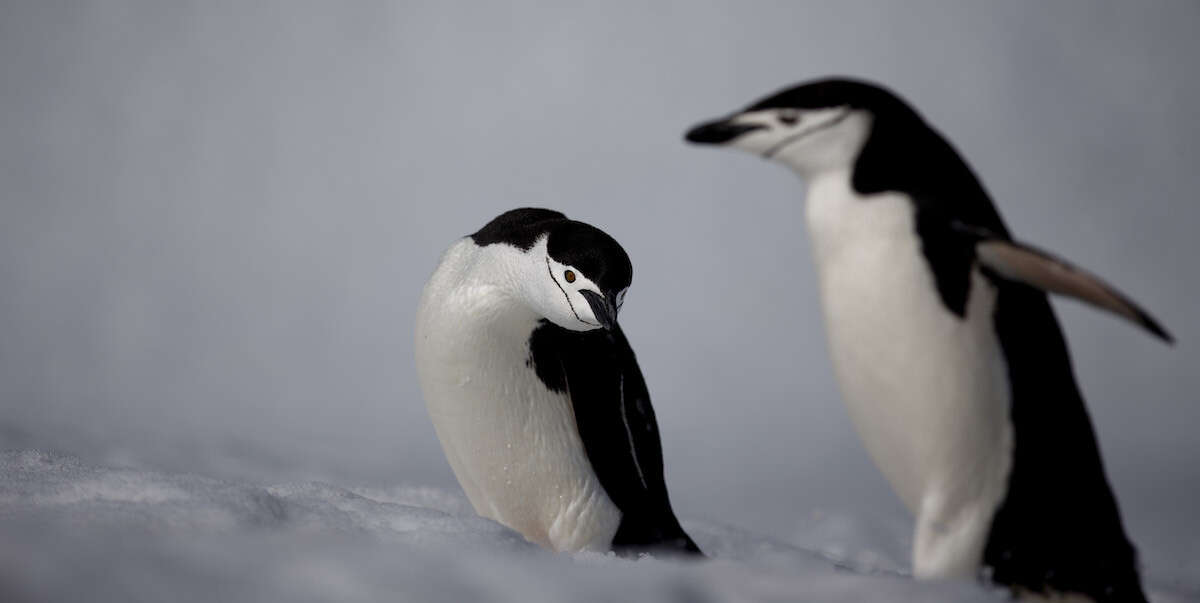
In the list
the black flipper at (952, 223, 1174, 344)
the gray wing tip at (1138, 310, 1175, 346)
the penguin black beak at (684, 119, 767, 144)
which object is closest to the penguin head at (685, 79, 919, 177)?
the penguin black beak at (684, 119, 767, 144)

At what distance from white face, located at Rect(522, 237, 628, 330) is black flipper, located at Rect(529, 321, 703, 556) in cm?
9

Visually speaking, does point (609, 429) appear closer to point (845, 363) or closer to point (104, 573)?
point (845, 363)

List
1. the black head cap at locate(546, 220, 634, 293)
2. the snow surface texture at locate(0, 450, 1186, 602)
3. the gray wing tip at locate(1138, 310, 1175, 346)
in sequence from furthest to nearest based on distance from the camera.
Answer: the black head cap at locate(546, 220, 634, 293), the gray wing tip at locate(1138, 310, 1175, 346), the snow surface texture at locate(0, 450, 1186, 602)

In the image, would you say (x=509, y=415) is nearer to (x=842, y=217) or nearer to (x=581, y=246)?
(x=581, y=246)

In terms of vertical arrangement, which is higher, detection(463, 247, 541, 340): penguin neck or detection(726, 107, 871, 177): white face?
detection(726, 107, 871, 177): white face

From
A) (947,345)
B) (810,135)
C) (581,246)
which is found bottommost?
(947,345)

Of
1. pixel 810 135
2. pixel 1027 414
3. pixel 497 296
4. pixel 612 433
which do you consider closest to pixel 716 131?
pixel 810 135

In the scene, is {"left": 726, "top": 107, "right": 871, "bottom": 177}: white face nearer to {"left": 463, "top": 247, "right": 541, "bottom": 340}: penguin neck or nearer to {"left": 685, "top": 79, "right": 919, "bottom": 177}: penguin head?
{"left": 685, "top": 79, "right": 919, "bottom": 177}: penguin head

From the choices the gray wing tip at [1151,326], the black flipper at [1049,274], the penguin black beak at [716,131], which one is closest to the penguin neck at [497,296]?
the penguin black beak at [716,131]

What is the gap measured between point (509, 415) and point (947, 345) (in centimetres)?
90

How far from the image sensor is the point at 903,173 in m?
Answer: 1.49

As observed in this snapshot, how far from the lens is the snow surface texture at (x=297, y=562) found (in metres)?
1.25

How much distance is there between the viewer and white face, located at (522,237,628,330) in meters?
1.94

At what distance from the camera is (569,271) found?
6.35ft
